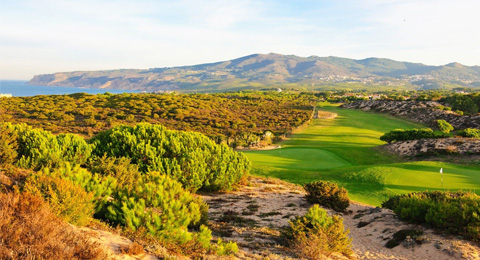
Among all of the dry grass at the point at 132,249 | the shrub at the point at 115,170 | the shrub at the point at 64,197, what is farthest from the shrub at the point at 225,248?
the shrub at the point at 115,170

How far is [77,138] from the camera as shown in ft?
46.7

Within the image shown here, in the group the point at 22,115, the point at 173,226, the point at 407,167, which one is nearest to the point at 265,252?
the point at 173,226

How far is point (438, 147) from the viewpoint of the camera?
87.1 ft

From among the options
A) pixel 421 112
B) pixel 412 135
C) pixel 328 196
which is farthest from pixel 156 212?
pixel 421 112

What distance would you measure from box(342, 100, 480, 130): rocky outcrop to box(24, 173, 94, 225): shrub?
6409cm

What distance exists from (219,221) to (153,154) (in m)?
5.59

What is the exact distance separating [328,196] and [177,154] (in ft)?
25.8

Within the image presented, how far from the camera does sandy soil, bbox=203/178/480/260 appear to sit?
7853 millimetres

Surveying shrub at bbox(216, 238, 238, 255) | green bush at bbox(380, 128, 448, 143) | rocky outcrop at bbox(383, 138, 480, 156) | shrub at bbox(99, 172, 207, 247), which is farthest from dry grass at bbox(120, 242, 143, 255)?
green bush at bbox(380, 128, 448, 143)

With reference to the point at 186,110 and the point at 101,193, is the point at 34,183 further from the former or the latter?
the point at 186,110

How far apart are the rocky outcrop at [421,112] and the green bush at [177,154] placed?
56.1m

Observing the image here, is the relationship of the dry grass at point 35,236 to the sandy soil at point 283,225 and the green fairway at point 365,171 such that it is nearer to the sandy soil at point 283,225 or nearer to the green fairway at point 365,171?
the sandy soil at point 283,225

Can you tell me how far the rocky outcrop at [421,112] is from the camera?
5416 cm

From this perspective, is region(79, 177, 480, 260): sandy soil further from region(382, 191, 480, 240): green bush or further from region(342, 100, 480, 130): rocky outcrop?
region(342, 100, 480, 130): rocky outcrop
